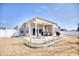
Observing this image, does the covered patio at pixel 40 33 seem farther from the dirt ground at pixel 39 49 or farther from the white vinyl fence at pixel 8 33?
the white vinyl fence at pixel 8 33

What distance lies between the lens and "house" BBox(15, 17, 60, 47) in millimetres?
3104

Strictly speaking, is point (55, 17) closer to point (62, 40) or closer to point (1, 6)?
point (62, 40)

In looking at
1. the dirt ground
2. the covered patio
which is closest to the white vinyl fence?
the dirt ground

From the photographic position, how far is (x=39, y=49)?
311 cm

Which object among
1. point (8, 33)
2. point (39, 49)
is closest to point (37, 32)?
point (39, 49)

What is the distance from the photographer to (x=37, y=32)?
310 cm

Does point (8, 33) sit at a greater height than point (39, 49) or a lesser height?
greater

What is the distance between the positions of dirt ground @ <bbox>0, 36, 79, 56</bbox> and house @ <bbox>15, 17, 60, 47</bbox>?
83mm

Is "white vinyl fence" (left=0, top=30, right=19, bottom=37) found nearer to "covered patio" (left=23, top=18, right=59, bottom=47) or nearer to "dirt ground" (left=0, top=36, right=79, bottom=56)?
"dirt ground" (left=0, top=36, right=79, bottom=56)

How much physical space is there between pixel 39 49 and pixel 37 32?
25cm

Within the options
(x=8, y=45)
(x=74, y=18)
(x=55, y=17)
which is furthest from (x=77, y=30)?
(x=8, y=45)

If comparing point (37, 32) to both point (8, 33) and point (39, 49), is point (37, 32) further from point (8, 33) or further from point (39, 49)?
point (8, 33)

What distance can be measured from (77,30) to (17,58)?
3.20ft

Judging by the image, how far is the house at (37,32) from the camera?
3.10 metres
